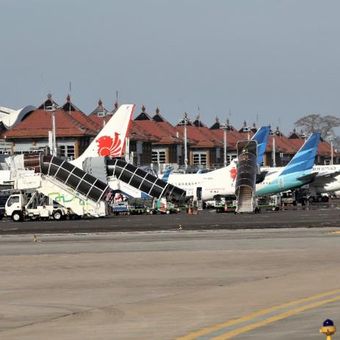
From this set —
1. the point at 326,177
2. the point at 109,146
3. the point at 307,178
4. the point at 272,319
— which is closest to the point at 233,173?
the point at 307,178

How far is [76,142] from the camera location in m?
155

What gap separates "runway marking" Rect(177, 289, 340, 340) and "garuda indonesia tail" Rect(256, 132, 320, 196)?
90.8 meters

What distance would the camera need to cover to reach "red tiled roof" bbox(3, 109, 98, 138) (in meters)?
154

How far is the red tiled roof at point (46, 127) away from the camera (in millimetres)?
153625

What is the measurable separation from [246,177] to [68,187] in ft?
85.4

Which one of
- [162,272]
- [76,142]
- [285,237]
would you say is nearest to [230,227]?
[285,237]

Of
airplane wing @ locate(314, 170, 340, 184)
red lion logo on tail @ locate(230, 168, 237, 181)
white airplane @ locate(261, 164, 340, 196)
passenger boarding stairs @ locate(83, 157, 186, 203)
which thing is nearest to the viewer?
passenger boarding stairs @ locate(83, 157, 186, 203)

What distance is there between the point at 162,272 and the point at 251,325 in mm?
11487

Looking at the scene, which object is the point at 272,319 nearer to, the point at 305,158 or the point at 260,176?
the point at 260,176

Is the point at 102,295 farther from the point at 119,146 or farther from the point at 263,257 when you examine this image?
the point at 119,146

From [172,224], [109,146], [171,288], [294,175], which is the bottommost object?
[171,288]

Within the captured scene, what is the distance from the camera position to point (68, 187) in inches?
3164

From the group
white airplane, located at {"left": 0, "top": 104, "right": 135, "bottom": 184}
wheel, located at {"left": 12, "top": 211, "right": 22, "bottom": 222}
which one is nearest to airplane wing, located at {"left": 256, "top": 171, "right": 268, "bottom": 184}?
white airplane, located at {"left": 0, "top": 104, "right": 135, "bottom": 184}

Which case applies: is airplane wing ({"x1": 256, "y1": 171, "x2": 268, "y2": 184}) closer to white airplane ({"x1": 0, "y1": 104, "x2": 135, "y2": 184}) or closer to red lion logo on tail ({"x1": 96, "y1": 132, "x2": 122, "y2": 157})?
white airplane ({"x1": 0, "y1": 104, "x2": 135, "y2": 184})
